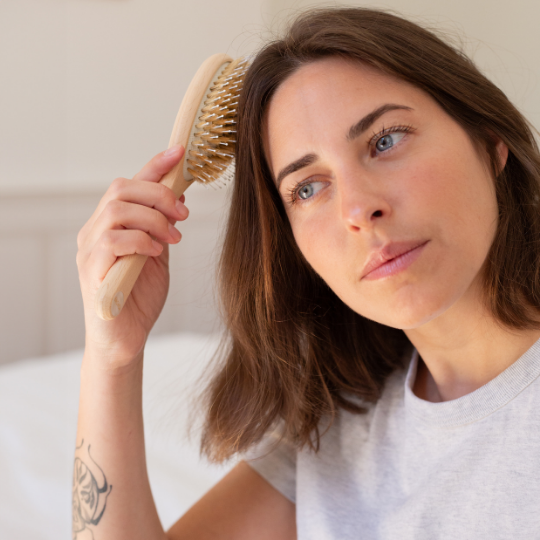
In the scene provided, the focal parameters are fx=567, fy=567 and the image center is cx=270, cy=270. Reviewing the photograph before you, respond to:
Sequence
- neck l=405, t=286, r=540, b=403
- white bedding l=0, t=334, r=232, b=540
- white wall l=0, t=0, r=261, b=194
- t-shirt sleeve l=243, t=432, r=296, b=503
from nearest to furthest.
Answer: neck l=405, t=286, r=540, b=403, t-shirt sleeve l=243, t=432, r=296, b=503, white bedding l=0, t=334, r=232, b=540, white wall l=0, t=0, r=261, b=194

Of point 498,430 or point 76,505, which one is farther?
point 76,505

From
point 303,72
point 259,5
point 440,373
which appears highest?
point 259,5

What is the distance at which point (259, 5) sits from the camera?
2.32 metres

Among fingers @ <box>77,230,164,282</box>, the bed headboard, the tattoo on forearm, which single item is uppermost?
the bed headboard

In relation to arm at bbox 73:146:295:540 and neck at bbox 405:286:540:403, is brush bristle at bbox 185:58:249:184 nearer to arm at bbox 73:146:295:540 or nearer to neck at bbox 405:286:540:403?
arm at bbox 73:146:295:540

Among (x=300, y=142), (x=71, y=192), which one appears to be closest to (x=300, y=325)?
(x=300, y=142)

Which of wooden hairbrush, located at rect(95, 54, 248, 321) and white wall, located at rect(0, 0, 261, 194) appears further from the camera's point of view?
white wall, located at rect(0, 0, 261, 194)

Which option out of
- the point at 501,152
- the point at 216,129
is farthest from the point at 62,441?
the point at 501,152

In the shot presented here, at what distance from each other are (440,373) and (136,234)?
0.52m

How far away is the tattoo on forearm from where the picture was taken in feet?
2.99

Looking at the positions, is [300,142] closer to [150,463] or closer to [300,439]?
[300,439]

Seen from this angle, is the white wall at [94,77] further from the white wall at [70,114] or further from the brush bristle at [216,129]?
the brush bristle at [216,129]

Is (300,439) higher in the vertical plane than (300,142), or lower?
lower

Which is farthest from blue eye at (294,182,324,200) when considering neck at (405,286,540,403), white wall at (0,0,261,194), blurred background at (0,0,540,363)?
white wall at (0,0,261,194)
